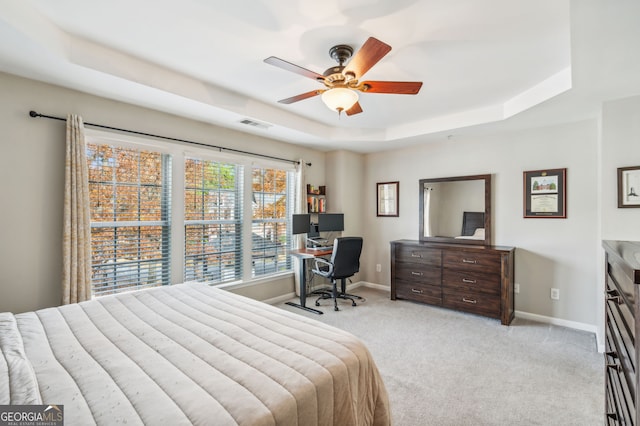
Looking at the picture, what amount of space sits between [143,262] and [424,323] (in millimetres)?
3284

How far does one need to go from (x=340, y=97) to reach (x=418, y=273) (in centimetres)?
300

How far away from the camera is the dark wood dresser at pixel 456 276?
140 inches

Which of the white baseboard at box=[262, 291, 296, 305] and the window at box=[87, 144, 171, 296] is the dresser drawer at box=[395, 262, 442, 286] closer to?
the white baseboard at box=[262, 291, 296, 305]

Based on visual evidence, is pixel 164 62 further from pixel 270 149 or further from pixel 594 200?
pixel 594 200

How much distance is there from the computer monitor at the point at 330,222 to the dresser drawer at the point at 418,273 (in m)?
1.12

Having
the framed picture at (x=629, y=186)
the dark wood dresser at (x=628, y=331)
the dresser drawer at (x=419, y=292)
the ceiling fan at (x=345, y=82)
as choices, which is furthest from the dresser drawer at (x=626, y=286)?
the dresser drawer at (x=419, y=292)

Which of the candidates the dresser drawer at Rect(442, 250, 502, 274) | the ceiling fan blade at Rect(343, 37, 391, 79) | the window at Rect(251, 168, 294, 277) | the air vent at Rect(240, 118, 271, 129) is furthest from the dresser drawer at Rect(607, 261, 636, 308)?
the window at Rect(251, 168, 294, 277)

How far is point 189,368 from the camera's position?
1235mm

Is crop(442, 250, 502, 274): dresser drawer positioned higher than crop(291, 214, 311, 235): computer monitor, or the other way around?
crop(291, 214, 311, 235): computer monitor

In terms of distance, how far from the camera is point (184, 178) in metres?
3.41

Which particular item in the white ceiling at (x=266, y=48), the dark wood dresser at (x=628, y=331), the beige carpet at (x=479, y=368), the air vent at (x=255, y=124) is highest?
the white ceiling at (x=266, y=48)

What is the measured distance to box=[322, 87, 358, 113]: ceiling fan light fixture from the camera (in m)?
2.14

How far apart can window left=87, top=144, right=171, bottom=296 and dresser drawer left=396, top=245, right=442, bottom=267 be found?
317cm

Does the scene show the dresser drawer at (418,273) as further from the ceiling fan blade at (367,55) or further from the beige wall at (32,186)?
the beige wall at (32,186)
